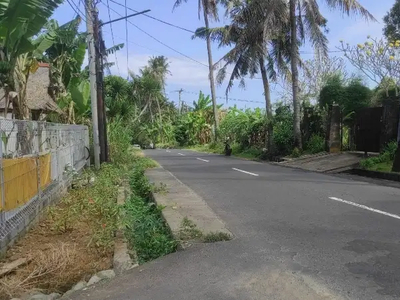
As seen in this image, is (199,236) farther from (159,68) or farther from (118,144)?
(159,68)

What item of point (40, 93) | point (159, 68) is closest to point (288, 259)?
point (40, 93)

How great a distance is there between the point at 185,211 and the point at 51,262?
3365 mm

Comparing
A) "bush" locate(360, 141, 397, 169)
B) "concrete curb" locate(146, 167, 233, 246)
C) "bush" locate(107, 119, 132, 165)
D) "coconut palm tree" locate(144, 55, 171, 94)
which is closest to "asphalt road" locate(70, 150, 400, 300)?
"concrete curb" locate(146, 167, 233, 246)

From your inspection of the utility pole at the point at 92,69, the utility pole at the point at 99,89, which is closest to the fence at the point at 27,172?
the utility pole at the point at 92,69

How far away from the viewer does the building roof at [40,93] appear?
14.5 meters

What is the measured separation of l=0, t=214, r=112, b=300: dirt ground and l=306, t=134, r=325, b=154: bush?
56.9 ft

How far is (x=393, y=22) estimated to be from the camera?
28.3m

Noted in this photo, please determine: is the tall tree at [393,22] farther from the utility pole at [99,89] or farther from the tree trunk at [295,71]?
the utility pole at [99,89]

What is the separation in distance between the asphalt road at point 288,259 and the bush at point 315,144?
1319cm

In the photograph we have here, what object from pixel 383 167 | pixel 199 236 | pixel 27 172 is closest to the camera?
pixel 199 236

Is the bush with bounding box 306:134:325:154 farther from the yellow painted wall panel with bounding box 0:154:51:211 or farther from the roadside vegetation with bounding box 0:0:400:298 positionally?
the yellow painted wall panel with bounding box 0:154:51:211

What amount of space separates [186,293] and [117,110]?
809 inches

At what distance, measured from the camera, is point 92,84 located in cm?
1573

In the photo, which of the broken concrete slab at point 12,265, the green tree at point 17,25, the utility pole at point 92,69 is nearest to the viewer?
the broken concrete slab at point 12,265
